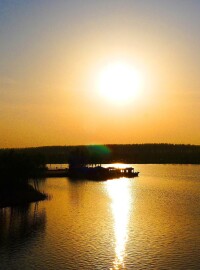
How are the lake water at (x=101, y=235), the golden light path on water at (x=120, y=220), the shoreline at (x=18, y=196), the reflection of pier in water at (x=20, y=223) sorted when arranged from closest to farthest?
the lake water at (x=101, y=235) → the golden light path on water at (x=120, y=220) → the reflection of pier in water at (x=20, y=223) → the shoreline at (x=18, y=196)

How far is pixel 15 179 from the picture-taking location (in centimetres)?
9762

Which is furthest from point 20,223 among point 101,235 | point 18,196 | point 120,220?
point 18,196

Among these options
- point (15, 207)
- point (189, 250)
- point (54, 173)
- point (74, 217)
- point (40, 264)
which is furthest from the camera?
point (54, 173)

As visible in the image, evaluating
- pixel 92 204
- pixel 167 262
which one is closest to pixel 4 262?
pixel 167 262

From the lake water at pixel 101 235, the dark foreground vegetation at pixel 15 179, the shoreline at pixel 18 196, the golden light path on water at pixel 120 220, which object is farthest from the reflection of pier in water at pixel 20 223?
the golden light path on water at pixel 120 220

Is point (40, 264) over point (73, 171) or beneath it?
beneath

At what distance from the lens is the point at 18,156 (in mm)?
105000

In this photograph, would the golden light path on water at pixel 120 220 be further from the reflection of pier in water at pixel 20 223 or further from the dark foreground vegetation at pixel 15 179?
the dark foreground vegetation at pixel 15 179

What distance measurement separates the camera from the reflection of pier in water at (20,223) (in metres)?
61.1

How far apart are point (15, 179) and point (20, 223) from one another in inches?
1041

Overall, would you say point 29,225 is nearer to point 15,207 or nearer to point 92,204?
point 15,207

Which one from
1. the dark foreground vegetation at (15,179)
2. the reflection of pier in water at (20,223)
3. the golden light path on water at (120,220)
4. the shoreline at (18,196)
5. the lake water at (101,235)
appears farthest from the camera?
the dark foreground vegetation at (15,179)

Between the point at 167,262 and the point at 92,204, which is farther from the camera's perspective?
the point at 92,204

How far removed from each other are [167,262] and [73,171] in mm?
149373
